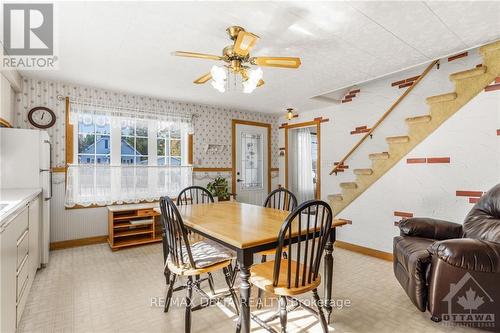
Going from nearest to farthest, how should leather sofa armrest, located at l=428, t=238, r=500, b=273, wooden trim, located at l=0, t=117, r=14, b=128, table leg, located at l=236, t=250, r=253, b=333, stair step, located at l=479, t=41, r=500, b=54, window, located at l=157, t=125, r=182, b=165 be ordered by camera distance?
table leg, located at l=236, t=250, r=253, b=333 < leather sofa armrest, located at l=428, t=238, r=500, b=273 < stair step, located at l=479, t=41, r=500, b=54 < wooden trim, located at l=0, t=117, r=14, b=128 < window, located at l=157, t=125, r=182, b=165

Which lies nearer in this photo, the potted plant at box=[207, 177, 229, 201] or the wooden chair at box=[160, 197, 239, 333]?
the wooden chair at box=[160, 197, 239, 333]

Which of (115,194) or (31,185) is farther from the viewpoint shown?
Result: (115,194)

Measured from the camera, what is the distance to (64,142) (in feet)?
12.5

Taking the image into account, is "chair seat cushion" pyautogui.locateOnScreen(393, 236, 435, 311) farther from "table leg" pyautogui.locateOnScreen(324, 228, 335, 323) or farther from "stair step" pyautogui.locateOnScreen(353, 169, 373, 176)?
"stair step" pyautogui.locateOnScreen(353, 169, 373, 176)

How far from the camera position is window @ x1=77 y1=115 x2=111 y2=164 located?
3.96 m

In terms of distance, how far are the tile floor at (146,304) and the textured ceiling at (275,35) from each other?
2348 millimetres

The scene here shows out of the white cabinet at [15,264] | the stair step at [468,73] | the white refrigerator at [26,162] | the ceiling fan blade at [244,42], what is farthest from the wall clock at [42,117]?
the stair step at [468,73]

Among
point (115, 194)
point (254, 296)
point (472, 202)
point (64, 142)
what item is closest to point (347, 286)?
point (254, 296)

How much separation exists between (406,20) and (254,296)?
2.70m

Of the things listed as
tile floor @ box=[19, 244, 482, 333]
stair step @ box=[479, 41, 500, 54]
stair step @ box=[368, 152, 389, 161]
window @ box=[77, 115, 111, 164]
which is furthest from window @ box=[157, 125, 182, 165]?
stair step @ box=[479, 41, 500, 54]

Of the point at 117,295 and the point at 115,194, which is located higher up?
the point at 115,194

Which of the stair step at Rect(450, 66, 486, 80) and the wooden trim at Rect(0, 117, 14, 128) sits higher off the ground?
the stair step at Rect(450, 66, 486, 80)

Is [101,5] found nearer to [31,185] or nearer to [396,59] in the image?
[31,185]

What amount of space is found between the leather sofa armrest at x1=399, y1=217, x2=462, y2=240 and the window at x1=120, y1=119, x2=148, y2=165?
3.84 m
